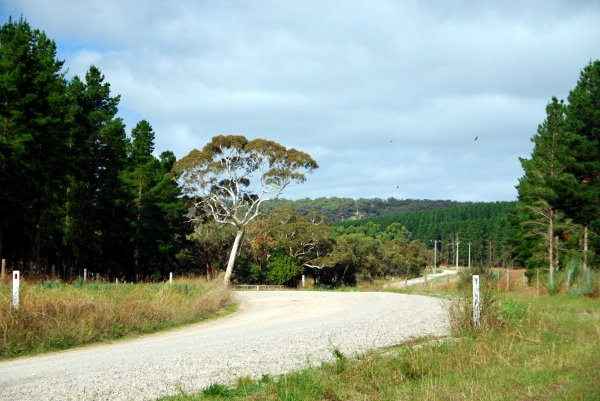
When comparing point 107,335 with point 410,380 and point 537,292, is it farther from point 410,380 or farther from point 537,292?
point 537,292

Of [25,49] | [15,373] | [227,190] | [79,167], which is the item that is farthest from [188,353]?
[227,190]

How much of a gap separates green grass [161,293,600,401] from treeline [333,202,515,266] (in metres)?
70.4

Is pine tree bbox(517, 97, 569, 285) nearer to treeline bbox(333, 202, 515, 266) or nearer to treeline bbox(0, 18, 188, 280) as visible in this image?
treeline bbox(0, 18, 188, 280)

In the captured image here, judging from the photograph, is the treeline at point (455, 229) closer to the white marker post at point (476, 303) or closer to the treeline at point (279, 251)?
the treeline at point (279, 251)

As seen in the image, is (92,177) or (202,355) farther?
(92,177)

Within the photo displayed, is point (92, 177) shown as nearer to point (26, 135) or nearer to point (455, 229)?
point (26, 135)

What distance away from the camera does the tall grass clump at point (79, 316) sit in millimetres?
11539

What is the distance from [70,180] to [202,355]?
32.7m

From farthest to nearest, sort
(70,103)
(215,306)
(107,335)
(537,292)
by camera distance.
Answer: (70,103)
(537,292)
(215,306)
(107,335)

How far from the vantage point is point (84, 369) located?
9.28 metres

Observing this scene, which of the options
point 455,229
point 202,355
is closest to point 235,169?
point 202,355

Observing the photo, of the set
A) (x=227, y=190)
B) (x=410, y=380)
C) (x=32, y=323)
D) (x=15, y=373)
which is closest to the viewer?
(x=410, y=380)

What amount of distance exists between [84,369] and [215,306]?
10779 mm

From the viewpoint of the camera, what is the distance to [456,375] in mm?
8586
